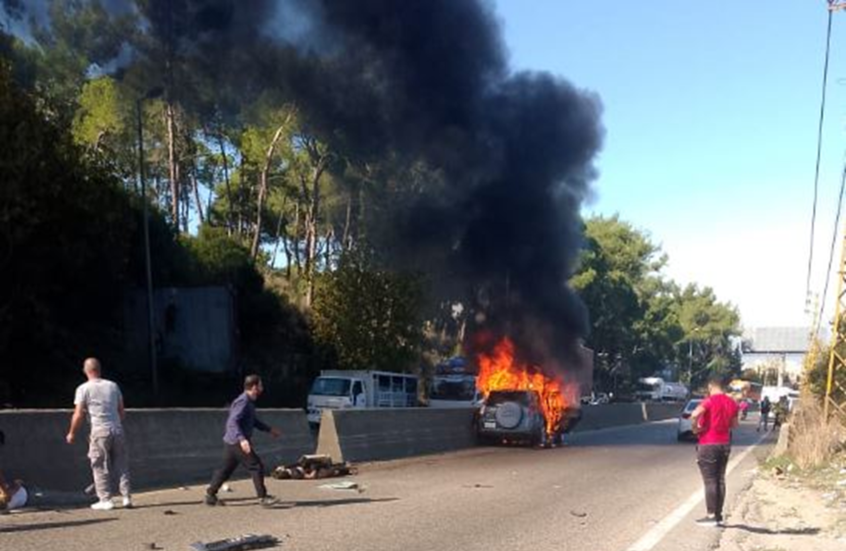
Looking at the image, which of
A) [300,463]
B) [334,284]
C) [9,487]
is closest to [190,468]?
[300,463]

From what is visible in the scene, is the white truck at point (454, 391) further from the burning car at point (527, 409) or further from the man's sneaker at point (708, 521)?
the man's sneaker at point (708, 521)

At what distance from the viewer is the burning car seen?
23.2 m

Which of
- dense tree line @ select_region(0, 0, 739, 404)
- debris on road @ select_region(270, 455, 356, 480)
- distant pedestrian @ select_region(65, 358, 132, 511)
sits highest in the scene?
dense tree line @ select_region(0, 0, 739, 404)

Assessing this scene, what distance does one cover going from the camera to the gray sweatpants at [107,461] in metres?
9.73

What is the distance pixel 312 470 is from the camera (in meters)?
14.0

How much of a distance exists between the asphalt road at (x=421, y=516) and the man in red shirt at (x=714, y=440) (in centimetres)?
44

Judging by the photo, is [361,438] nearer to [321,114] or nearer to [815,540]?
[815,540]

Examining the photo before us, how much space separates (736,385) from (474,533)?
160 inches

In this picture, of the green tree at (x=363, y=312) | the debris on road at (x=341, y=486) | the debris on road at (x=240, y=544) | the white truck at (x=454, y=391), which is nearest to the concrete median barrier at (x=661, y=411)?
the green tree at (x=363, y=312)

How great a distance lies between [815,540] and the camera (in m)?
8.95

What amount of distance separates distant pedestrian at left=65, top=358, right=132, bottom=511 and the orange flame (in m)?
15.7

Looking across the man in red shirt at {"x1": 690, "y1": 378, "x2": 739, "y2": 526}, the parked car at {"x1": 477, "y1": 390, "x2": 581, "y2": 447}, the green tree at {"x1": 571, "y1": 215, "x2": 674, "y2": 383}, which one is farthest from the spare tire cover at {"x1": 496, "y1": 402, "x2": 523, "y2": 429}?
the green tree at {"x1": 571, "y1": 215, "x2": 674, "y2": 383}

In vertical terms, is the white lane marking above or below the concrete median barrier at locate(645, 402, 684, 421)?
above

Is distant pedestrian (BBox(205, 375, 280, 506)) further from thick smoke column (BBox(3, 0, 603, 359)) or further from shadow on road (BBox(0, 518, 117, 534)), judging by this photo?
thick smoke column (BBox(3, 0, 603, 359))
